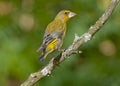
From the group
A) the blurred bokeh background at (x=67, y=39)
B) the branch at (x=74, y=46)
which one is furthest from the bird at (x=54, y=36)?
the blurred bokeh background at (x=67, y=39)

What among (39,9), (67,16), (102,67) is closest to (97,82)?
(102,67)

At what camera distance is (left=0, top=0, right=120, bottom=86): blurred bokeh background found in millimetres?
6336

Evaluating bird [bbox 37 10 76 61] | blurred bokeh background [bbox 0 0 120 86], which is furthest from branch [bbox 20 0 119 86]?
blurred bokeh background [bbox 0 0 120 86]

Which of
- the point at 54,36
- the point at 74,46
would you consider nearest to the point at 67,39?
the point at 54,36

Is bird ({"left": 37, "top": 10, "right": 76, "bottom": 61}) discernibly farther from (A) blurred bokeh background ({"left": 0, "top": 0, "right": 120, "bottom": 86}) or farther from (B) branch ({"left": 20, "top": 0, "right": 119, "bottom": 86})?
(A) blurred bokeh background ({"left": 0, "top": 0, "right": 120, "bottom": 86})

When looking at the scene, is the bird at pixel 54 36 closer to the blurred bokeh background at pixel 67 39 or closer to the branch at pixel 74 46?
the branch at pixel 74 46

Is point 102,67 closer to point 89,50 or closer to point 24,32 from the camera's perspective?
point 89,50

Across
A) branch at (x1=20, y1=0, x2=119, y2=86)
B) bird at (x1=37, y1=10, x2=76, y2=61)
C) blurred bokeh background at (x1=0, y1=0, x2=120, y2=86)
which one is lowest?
branch at (x1=20, y1=0, x2=119, y2=86)

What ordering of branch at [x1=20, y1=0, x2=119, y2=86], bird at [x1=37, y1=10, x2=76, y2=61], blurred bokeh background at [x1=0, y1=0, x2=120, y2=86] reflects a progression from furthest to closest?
blurred bokeh background at [x1=0, y1=0, x2=120, y2=86] < bird at [x1=37, y1=10, x2=76, y2=61] < branch at [x1=20, y1=0, x2=119, y2=86]

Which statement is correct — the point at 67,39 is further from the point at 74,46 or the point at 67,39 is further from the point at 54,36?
the point at 74,46

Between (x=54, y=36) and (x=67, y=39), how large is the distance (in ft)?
5.80

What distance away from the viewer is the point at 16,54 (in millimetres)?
5961

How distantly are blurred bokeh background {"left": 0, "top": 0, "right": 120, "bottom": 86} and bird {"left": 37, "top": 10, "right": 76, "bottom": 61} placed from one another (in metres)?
1.16

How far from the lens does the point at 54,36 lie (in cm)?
469
